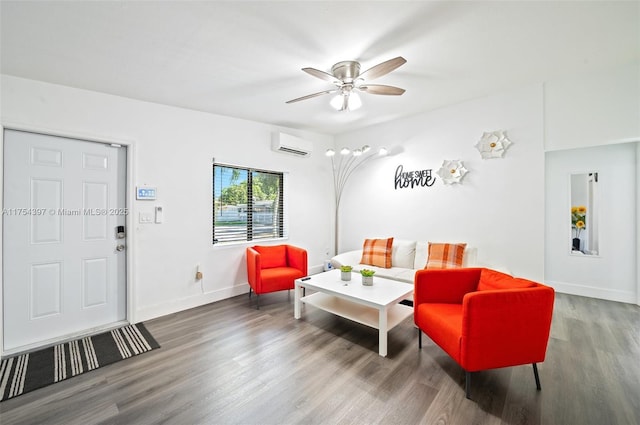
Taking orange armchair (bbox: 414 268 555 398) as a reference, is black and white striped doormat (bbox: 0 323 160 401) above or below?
below

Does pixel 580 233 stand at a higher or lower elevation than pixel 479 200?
lower

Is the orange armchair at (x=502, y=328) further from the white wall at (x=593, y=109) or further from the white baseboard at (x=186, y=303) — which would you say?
the white baseboard at (x=186, y=303)

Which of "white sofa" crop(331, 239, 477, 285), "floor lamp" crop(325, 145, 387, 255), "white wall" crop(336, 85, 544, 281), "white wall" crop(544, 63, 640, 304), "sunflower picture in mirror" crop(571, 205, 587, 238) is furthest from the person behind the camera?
"floor lamp" crop(325, 145, 387, 255)

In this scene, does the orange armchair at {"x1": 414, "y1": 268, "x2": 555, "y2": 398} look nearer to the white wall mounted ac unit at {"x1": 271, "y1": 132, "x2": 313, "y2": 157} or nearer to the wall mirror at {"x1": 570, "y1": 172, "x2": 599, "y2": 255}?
the wall mirror at {"x1": 570, "y1": 172, "x2": 599, "y2": 255}

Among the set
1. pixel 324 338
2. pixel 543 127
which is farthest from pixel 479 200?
pixel 324 338

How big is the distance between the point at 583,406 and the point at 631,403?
13.1 inches

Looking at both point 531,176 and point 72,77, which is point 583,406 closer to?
point 531,176

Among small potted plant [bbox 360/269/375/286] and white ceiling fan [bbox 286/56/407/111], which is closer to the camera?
white ceiling fan [bbox 286/56/407/111]

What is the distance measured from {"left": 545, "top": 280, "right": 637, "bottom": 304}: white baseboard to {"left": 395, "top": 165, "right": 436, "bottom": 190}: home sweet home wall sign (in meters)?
2.33

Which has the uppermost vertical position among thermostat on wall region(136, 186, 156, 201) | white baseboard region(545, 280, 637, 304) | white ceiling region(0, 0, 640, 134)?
white ceiling region(0, 0, 640, 134)

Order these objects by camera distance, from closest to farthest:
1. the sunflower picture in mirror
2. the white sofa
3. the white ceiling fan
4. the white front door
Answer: the white ceiling fan < the white front door < the white sofa < the sunflower picture in mirror

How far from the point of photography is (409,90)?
3135 mm

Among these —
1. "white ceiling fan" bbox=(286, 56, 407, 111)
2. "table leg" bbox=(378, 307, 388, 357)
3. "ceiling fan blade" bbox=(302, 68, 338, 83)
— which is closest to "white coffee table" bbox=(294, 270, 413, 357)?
"table leg" bbox=(378, 307, 388, 357)

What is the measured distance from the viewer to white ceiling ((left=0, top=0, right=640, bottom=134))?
1806 millimetres
